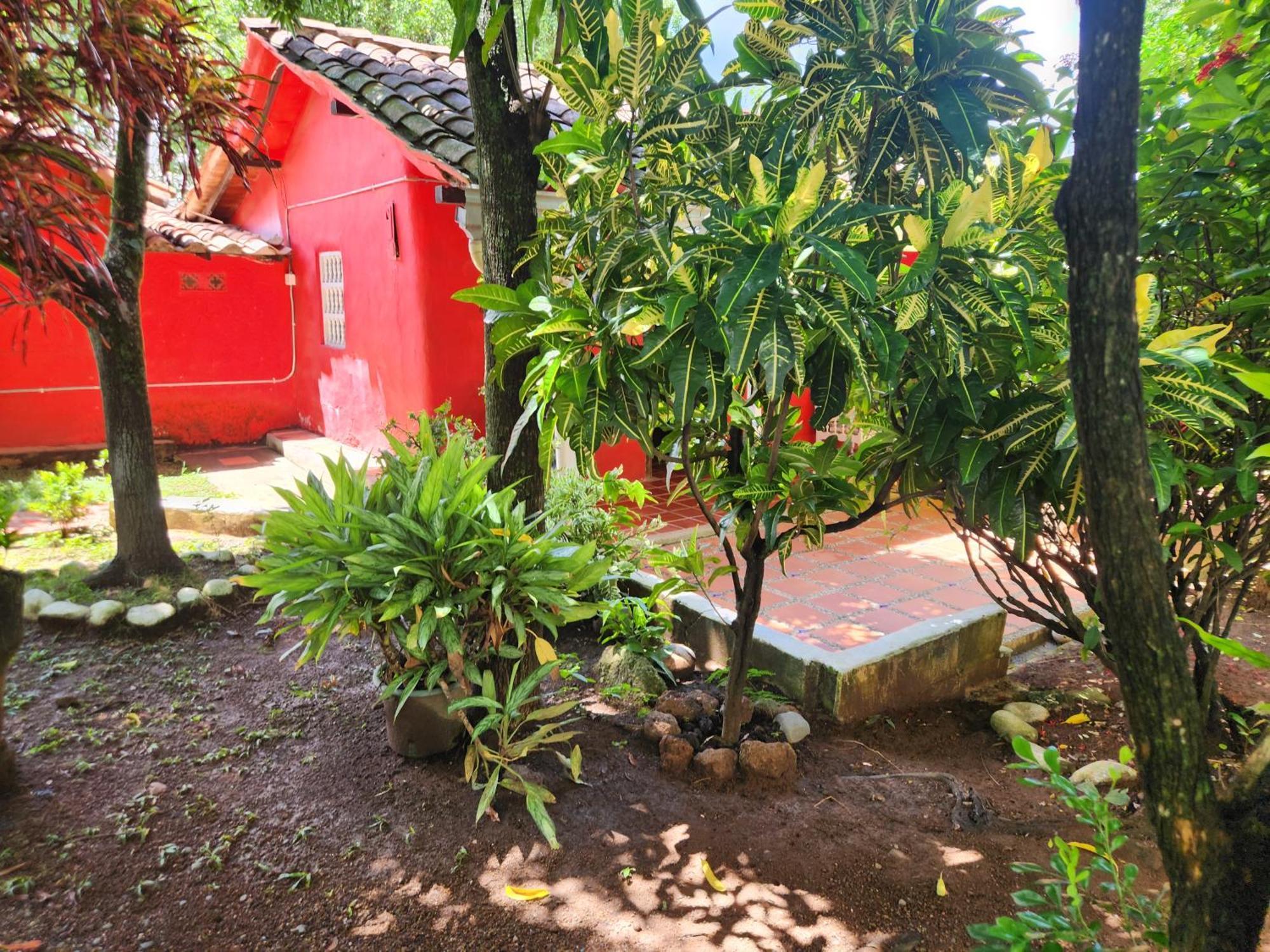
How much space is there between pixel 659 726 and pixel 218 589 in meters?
2.74

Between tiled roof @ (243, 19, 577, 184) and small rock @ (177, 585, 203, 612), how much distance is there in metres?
2.91

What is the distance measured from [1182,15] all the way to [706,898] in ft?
10.1

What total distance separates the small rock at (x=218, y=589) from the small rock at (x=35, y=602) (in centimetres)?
72

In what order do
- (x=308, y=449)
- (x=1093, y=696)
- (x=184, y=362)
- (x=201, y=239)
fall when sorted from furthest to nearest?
(x=184, y=362) → (x=201, y=239) → (x=308, y=449) → (x=1093, y=696)

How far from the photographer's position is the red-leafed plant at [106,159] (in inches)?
116

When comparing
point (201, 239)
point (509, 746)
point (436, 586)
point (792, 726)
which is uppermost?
point (201, 239)

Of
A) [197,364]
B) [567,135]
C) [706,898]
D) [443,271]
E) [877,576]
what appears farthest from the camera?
[197,364]

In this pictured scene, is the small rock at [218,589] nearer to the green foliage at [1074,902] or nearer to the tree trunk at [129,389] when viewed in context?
the tree trunk at [129,389]

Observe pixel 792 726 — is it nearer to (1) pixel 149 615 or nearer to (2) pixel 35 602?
(1) pixel 149 615

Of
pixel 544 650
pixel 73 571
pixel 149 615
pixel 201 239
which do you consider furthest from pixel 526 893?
pixel 201 239

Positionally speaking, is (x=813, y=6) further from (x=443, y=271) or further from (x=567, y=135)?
(x=443, y=271)

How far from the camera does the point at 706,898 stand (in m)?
2.28

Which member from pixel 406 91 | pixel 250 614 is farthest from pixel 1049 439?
pixel 406 91

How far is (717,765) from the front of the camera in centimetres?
287
